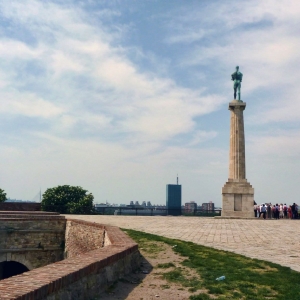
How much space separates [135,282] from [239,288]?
195cm

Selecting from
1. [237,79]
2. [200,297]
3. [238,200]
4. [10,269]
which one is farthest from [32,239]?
[237,79]

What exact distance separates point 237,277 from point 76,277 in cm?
352

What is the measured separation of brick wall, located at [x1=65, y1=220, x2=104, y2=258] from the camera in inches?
547

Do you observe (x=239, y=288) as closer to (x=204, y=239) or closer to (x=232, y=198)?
(x=204, y=239)

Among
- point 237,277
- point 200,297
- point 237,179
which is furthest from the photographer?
point 237,179

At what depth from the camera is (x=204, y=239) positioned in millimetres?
14281

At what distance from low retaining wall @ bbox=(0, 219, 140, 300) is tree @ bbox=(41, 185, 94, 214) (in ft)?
83.6

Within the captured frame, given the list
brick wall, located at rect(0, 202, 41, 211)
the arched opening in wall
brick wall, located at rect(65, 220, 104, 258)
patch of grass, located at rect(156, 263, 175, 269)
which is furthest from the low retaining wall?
brick wall, located at rect(0, 202, 41, 211)

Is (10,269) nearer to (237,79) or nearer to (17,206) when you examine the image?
(17,206)

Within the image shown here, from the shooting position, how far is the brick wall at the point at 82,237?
13906 mm

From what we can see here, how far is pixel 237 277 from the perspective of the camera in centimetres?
774

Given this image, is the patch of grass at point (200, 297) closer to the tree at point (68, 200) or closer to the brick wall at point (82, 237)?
the brick wall at point (82, 237)

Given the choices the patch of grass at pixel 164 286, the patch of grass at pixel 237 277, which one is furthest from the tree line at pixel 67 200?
the patch of grass at pixel 164 286

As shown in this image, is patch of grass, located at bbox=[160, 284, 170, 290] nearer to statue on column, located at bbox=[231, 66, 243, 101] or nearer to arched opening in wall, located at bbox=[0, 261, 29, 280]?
arched opening in wall, located at bbox=[0, 261, 29, 280]
